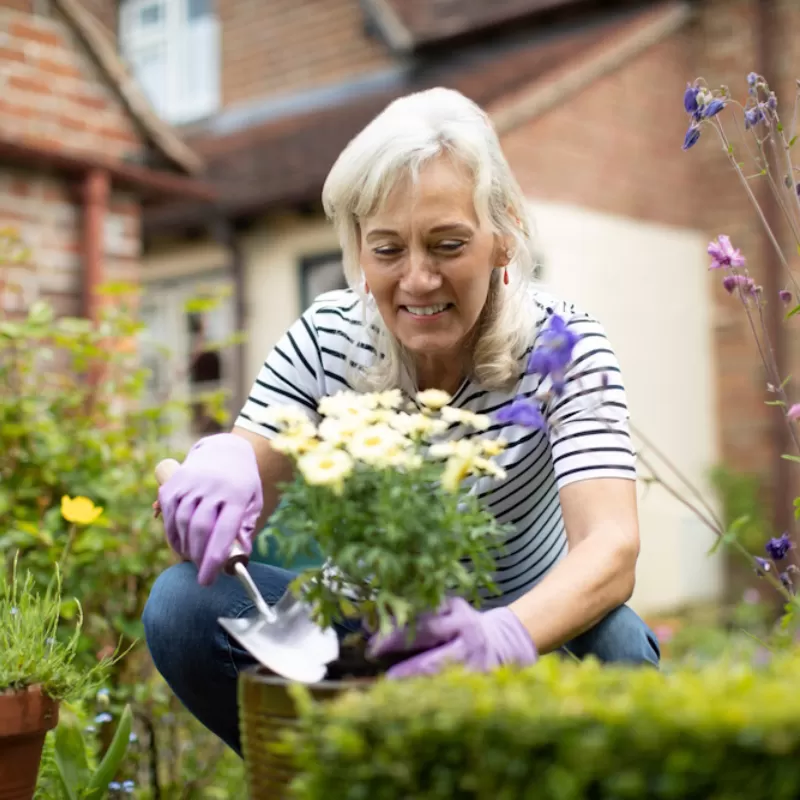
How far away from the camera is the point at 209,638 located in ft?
5.56

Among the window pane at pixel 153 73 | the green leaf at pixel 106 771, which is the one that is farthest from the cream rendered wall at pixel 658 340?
the green leaf at pixel 106 771

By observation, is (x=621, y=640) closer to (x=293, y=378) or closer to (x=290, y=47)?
(x=293, y=378)

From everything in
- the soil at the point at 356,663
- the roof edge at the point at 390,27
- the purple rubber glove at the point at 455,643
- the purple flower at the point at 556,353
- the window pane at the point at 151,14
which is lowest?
the soil at the point at 356,663

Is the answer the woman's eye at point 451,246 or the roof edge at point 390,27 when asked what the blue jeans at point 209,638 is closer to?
the woman's eye at point 451,246

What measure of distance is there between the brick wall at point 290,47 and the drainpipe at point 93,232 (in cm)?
441

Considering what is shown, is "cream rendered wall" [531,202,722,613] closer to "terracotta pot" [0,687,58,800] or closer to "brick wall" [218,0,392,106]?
"brick wall" [218,0,392,106]

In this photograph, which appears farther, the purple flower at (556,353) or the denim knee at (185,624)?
the denim knee at (185,624)

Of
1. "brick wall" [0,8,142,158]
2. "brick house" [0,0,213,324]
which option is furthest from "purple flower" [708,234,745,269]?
"brick wall" [0,8,142,158]

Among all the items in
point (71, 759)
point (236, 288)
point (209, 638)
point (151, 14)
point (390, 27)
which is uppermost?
point (151, 14)

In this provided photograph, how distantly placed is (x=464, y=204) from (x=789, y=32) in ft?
20.9

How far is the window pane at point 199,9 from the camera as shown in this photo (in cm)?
938

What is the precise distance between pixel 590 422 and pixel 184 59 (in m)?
8.67

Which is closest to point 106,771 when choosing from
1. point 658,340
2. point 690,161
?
point 658,340

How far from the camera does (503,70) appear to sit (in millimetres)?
7434
